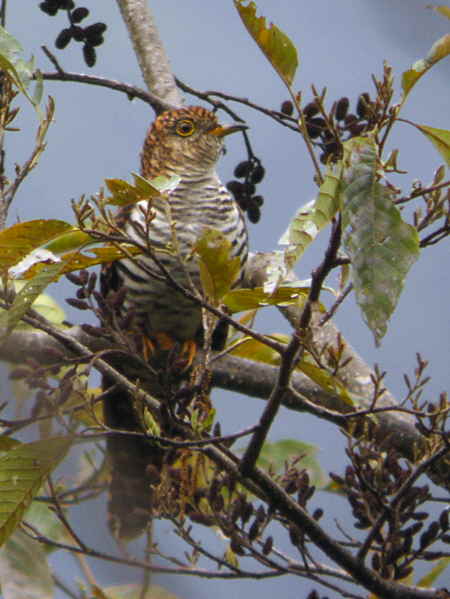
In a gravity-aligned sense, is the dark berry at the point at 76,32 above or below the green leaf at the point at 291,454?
above

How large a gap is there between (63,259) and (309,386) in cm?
78

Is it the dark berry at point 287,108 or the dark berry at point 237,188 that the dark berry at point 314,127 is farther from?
the dark berry at point 237,188

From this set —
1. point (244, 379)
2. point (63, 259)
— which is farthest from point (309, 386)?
point (63, 259)

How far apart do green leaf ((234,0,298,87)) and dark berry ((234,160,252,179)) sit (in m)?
1.18

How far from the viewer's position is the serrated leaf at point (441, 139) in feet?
2.87

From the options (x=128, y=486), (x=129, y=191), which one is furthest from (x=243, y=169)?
(x=129, y=191)

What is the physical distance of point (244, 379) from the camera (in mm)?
1690

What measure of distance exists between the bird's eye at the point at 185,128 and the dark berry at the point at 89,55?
47 cm

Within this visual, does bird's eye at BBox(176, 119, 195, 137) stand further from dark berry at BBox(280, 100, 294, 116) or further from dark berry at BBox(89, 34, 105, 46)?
dark berry at BBox(280, 100, 294, 116)

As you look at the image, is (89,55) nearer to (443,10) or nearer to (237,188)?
(237,188)

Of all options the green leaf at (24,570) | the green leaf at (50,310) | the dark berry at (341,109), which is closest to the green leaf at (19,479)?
the green leaf at (24,570)

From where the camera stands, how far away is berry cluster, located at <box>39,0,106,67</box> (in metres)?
1.91

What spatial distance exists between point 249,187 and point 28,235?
4.23 feet

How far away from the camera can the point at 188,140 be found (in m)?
2.41
